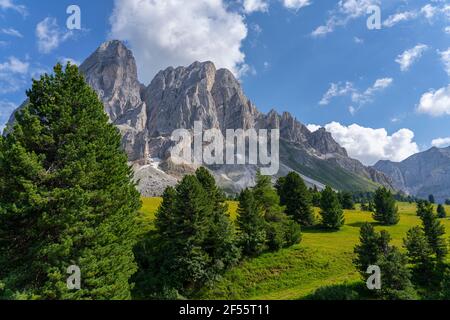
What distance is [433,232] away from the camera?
1674 inches

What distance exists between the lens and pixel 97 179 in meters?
23.3

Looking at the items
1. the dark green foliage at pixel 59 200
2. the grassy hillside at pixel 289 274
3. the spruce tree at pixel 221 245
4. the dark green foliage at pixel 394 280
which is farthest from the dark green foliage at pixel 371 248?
the dark green foliage at pixel 59 200

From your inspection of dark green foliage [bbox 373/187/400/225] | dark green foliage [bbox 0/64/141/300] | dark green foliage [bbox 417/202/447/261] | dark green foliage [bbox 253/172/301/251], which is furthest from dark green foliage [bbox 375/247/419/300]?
dark green foliage [bbox 373/187/400/225]

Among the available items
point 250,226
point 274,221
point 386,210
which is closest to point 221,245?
point 250,226

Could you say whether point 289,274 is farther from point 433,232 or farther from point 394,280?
point 433,232

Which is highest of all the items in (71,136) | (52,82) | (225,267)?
(52,82)

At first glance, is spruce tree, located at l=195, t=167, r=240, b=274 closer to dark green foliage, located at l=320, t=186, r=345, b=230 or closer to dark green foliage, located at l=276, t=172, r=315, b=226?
dark green foliage, located at l=276, t=172, r=315, b=226

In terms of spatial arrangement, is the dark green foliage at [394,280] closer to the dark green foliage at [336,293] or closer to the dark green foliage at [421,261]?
the dark green foliage at [336,293]

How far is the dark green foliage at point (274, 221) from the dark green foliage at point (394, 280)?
763 inches

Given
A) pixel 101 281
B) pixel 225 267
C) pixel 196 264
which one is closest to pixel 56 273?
pixel 101 281

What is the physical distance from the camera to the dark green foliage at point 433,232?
3934 centimetres

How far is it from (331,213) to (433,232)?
25413 mm

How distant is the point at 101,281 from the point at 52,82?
575 inches
